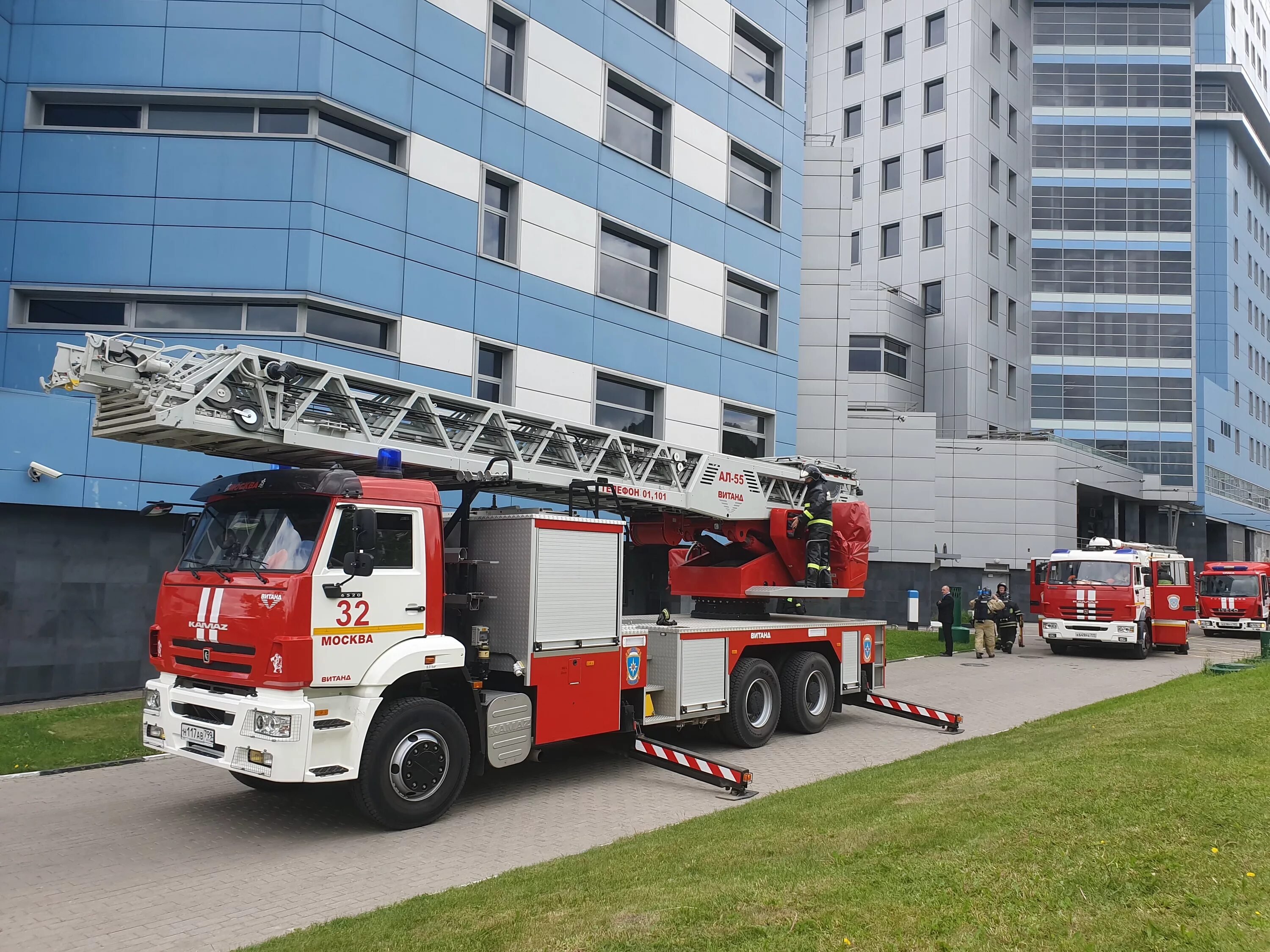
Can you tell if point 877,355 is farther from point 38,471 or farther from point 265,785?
point 265,785

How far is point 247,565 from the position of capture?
808 centimetres

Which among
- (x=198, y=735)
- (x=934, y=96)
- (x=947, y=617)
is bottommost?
(x=198, y=735)

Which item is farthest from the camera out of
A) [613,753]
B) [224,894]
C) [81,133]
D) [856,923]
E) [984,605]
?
[984,605]

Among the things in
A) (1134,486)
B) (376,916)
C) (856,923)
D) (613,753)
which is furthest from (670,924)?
(1134,486)

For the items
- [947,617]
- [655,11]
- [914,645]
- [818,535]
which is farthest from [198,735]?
[914,645]

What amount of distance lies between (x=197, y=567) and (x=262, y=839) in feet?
7.48

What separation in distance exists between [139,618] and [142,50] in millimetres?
9517

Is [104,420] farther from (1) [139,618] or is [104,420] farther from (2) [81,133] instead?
(2) [81,133]

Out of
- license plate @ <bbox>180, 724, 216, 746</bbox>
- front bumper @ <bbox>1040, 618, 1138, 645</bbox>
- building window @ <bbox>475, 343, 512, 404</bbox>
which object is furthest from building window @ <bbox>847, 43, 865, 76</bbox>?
license plate @ <bbox>180, 724, 216, 746</bbox>

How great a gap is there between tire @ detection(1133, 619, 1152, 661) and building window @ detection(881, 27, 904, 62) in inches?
1406

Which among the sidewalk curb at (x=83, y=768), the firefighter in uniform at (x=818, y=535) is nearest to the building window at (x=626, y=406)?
the firefighter in uniform at (x=818, y=535)

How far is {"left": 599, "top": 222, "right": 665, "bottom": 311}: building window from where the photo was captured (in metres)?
22.6

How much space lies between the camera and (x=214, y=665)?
26.3ft

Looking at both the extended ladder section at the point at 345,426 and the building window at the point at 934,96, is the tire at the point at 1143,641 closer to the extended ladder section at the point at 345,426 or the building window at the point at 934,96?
the extended ladder section at the point at 345,426
